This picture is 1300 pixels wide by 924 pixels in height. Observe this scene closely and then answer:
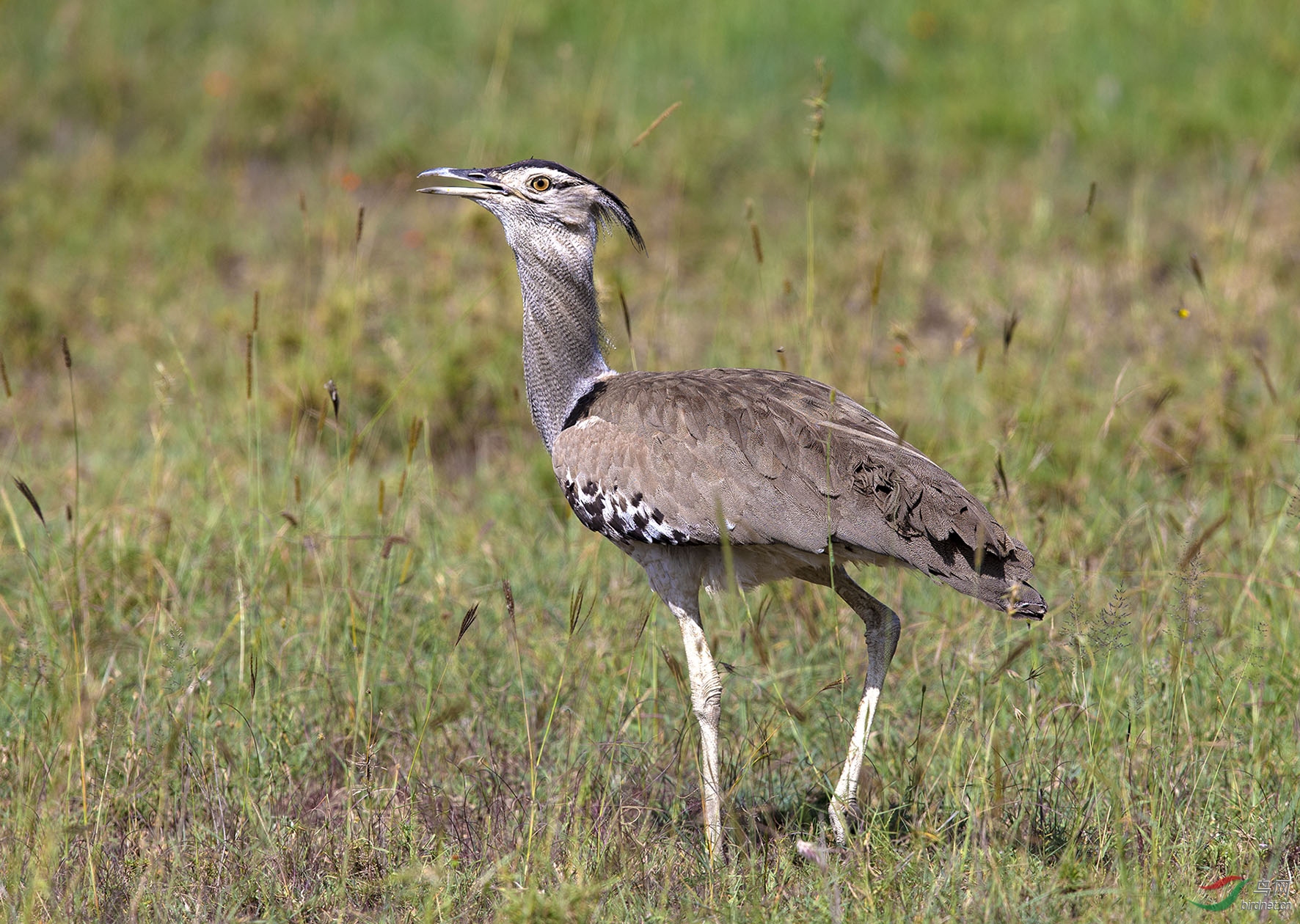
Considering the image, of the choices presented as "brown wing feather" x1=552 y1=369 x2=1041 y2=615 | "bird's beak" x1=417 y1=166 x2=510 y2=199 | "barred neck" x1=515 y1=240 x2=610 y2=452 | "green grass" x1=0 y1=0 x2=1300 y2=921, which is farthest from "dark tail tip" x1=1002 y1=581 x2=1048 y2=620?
"bird's beak" x1=417 y1=166 x2=510 y2=199

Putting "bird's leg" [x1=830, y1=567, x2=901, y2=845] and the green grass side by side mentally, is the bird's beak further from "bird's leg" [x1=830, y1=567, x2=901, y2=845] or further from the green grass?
"bird's leg" [x1=830, y1=567, x2=901, y2=845]

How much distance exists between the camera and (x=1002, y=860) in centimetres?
268

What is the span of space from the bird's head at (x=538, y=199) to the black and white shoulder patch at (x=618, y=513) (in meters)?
0.66

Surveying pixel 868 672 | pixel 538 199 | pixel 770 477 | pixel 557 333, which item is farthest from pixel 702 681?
pixel 538 199

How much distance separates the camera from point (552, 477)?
4.64 m

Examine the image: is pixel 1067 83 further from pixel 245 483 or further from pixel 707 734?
pixel 707 734

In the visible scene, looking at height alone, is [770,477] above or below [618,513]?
above

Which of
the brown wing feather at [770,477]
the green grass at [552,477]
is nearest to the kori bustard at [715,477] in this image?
the brown wing feather at [770,477]

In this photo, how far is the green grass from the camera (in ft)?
9.39

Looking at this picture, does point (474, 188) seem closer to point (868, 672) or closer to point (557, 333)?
point (557, 333)

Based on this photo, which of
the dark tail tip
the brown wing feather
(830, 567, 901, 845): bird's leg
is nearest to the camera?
the dark tail tip

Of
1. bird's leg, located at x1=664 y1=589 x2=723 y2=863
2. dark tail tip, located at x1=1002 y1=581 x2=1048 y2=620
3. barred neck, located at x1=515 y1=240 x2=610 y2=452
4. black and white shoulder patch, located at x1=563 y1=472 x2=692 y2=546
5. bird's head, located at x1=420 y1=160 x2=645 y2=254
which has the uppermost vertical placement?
bird's head, located at x1=420 y1=160 x2=645 y2=254

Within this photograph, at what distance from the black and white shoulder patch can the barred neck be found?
0.26m

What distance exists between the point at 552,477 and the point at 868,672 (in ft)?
5.68
